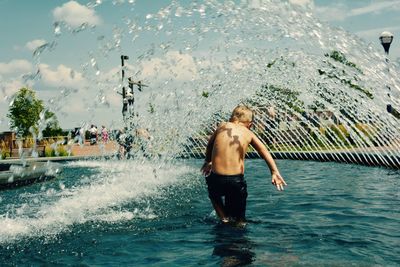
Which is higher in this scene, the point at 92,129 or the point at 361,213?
the point at 92,129

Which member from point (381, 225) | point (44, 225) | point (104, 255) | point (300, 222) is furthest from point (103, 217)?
point (381, 225)

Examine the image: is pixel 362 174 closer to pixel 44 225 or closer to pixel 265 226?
pixel 265 226

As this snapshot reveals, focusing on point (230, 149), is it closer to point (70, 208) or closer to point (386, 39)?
point (70, 208)

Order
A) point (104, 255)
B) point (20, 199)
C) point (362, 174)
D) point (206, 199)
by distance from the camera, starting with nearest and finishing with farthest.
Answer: point (104, 255)
point (206, 199)
point (20, 199)
point (362, 174)

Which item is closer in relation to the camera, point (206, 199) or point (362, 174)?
point (206, 199)

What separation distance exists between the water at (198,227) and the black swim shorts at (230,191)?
25cm

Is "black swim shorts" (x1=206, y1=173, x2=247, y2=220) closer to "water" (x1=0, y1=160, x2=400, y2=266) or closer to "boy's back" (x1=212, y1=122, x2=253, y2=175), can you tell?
"boy's back" (x1=212, y1=122, x2=253, y2=175)

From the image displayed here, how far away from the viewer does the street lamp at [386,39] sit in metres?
17.5

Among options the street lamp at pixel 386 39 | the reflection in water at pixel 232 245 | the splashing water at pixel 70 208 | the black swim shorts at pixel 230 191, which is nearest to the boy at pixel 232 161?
the black swim shorts at pixel 230 191

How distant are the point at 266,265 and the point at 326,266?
56cm

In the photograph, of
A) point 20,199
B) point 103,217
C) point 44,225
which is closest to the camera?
point 44,225

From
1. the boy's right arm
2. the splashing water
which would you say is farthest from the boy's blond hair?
the splashing water

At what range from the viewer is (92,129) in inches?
1380

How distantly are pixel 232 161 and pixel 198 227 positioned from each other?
107 cm
